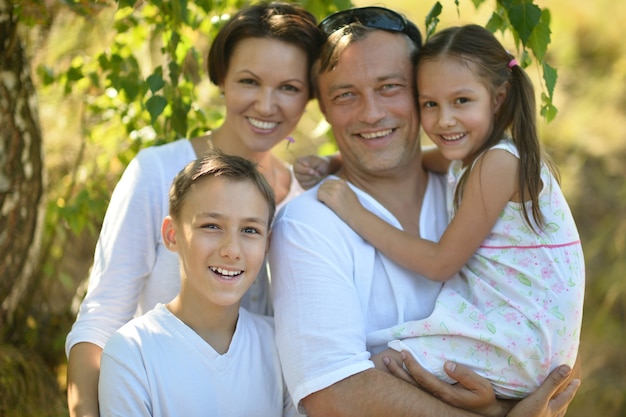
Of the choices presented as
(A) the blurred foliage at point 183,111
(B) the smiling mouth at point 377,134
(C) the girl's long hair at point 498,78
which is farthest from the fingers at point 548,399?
(B) the smiling mouth at point 377,134

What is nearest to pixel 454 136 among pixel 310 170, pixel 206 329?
pixel 310 170

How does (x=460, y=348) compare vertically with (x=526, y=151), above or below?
below

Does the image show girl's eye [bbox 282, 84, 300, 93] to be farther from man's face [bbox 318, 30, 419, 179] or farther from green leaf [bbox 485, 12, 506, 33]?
green leaf [bbox 485, 12, 506, 33]

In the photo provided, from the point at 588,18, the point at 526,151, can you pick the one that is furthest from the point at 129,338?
the point at 588,18

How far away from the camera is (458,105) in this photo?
2.48 meters

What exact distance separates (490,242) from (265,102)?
880 mm

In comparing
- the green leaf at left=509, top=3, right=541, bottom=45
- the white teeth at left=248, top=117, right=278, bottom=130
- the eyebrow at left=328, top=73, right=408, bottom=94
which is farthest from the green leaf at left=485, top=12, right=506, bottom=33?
the white teeth at left=248, top=117, right=278, bottom=130

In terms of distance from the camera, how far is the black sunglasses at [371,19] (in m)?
2.63

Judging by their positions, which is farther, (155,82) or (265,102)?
(155,82)

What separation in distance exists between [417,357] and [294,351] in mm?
373

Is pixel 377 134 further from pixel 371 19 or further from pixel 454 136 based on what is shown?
pixel 371 19

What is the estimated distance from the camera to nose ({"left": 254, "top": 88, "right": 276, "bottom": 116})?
102 inches

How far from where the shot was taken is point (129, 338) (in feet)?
7.06

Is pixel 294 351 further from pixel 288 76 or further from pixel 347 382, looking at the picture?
pixel 288 76
